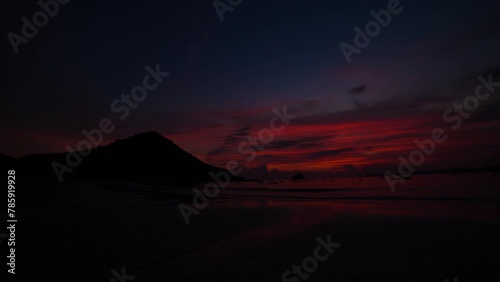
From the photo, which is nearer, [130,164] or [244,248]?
[244,248]

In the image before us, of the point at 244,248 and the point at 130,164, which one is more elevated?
the point at 130,164

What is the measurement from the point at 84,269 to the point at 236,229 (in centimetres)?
664

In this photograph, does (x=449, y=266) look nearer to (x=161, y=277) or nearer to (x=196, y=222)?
(x=161, y=277)

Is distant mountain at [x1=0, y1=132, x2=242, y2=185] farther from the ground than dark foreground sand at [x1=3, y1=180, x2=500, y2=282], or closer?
farther from the ground

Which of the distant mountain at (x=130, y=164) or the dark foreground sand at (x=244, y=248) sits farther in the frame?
the distant mountain at (x=130, y=164)

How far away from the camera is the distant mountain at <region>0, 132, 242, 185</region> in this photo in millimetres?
74500

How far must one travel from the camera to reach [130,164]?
101m

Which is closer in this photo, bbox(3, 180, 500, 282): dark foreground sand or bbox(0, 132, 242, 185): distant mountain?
bbox(3, 180, 500, 282): dark foreground sand

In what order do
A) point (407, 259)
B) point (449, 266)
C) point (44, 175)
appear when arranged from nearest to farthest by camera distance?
1. point (449, 266)
2. point (407, 259)
3. point (44, 175)

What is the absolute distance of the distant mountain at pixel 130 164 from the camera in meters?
74.5

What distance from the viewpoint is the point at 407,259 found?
8.41m

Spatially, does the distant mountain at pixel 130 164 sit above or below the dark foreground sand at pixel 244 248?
above

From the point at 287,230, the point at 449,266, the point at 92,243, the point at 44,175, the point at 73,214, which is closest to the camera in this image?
the point at 449,266

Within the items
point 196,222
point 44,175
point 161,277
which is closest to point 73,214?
point 196,222
